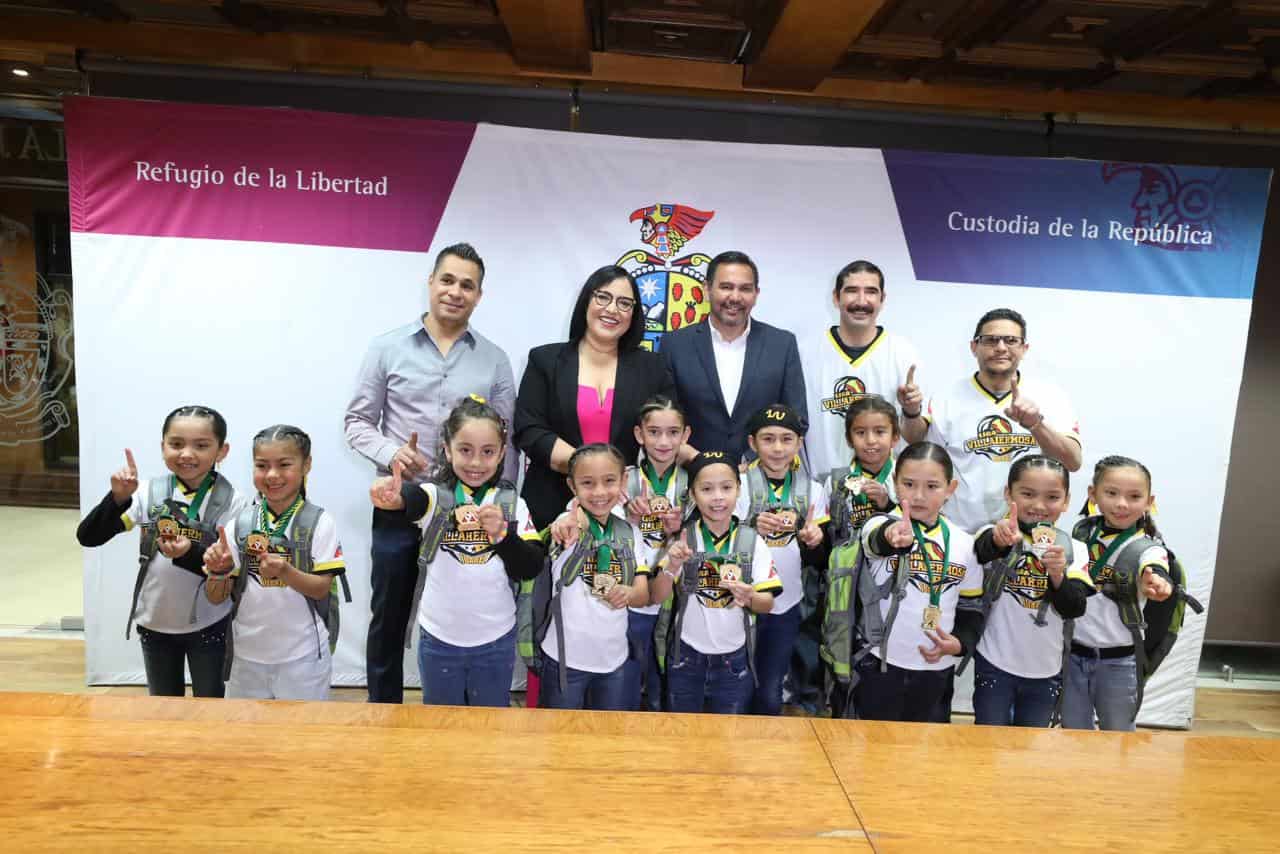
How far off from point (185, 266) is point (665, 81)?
2132 millimetres

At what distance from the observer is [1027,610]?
104 inches

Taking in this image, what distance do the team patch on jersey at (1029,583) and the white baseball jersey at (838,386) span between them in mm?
874

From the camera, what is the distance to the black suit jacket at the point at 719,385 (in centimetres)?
313

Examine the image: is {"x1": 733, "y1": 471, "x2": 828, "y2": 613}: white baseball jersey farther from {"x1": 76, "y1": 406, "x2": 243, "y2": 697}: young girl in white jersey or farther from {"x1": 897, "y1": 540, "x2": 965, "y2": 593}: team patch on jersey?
{"x1": 76, "y1": 406, "x2": 243, "y2": 697}: young girl in white jersey

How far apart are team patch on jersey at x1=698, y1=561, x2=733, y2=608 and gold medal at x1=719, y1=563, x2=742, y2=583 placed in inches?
1.5

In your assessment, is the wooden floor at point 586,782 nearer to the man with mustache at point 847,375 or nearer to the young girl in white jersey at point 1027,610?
the young girl in white jersey at point 1027,610

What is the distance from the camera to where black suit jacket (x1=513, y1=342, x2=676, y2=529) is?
2.99 m

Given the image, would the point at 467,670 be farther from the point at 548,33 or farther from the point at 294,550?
the point at 548,33

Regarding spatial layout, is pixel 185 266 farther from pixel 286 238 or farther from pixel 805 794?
pixel 805 794

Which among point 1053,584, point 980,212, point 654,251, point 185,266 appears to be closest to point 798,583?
point 1053,584

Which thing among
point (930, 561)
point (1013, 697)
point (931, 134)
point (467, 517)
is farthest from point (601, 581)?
point (931, 134)

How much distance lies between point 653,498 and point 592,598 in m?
0.43

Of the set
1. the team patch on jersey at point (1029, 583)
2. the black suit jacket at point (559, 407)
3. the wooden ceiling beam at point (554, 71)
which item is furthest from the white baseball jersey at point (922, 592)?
the wooden ceiling beam at point (554, 71)

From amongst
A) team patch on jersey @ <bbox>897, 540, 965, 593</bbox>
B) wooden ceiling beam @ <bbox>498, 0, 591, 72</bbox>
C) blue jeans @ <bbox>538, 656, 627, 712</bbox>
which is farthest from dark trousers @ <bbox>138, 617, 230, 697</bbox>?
wooden ceiling beam @ <bbox>498, 0, 591, 72</bbox>
